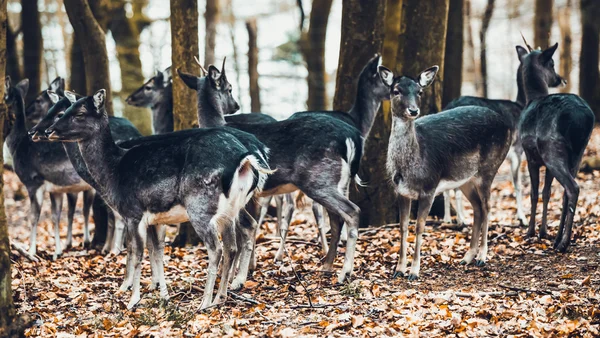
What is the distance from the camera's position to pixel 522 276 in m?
7.60

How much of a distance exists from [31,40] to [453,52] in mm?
9332

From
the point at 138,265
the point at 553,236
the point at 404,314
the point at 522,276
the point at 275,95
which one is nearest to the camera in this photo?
the point at 404,314

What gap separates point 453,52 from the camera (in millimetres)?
13258

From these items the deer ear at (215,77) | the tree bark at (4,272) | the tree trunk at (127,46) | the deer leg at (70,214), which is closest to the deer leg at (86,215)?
the deer leg at (70,214)

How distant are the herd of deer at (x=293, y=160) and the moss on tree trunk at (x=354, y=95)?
820mm

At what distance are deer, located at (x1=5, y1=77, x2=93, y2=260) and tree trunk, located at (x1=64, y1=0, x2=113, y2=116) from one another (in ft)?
3.20

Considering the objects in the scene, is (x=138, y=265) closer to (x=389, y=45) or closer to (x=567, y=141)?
(x=567, y=141)

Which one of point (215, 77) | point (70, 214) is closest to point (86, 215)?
point (70, 214)

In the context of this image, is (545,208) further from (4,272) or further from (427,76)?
(4,272)

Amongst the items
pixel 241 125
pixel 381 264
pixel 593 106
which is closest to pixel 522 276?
pixel 381 264

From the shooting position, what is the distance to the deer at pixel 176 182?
21.8 ft

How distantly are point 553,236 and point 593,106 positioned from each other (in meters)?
9.28

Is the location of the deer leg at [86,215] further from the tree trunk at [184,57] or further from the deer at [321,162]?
the deer at [321,162]

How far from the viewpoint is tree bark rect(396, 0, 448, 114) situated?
1076 cm
